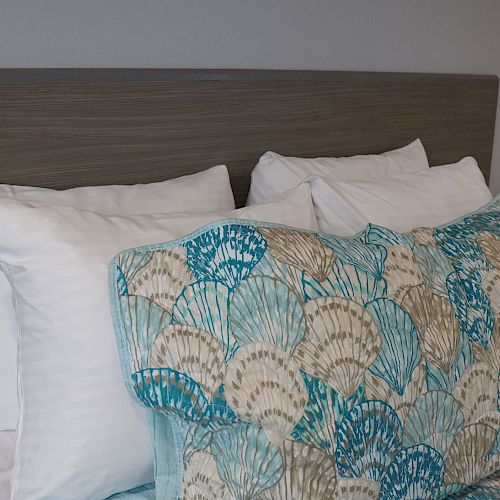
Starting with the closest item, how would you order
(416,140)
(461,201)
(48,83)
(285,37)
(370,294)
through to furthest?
(370,294)
(48,83)
(461,201)
(285,37)
(416,140)

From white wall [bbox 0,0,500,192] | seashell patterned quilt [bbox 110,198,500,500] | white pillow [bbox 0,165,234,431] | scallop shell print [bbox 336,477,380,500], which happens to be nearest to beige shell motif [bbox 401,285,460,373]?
seashell patterned quilt [bbox 110,198,500,500]

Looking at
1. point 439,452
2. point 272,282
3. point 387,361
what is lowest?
point 439,452

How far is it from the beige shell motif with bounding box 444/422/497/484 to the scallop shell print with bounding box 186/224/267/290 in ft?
1.30

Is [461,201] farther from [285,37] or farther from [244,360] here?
[244,360]

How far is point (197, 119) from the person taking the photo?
1.47 meters

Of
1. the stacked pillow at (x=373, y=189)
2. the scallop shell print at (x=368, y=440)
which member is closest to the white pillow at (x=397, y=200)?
the stacked pillow at (x=373, y=189)

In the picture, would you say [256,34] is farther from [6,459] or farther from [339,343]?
[6,459]

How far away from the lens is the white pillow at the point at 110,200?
1.12m

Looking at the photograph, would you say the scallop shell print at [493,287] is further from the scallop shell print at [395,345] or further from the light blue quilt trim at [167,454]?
the light blue quilt trim at [167,454]

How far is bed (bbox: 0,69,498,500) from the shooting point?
49.0 inches

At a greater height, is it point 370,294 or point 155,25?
point 155,25

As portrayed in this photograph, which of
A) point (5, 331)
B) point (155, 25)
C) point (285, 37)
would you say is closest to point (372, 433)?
point (5, 331)

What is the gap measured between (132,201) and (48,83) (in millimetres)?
249

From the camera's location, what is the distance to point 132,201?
4.17 feet
